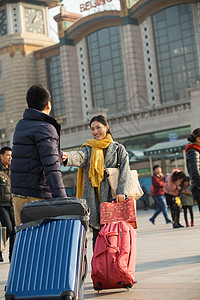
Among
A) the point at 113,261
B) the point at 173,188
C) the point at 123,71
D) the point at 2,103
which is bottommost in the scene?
the point at 113,261

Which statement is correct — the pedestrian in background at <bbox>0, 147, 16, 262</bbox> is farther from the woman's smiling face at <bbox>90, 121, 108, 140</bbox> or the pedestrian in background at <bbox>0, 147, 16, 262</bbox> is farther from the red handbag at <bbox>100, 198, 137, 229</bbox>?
the red handbag at <bbox>100, 198, 137, 229</bbox>

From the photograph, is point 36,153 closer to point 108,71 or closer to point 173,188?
point 173,188

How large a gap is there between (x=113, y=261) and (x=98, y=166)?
116 cm

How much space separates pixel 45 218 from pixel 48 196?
2.40 feet

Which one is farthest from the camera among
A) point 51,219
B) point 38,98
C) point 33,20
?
point 33,20

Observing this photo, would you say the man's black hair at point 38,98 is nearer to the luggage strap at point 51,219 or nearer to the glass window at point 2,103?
the luggage strap at point 51,219

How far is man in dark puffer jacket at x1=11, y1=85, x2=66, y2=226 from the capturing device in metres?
4.68

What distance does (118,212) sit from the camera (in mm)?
5984

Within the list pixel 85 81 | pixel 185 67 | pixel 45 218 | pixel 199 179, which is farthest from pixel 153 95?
pixel 45 218

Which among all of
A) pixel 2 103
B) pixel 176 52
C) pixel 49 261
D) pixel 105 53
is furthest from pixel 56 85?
pixel 49 261

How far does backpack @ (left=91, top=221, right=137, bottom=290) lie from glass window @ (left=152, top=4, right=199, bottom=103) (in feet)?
154

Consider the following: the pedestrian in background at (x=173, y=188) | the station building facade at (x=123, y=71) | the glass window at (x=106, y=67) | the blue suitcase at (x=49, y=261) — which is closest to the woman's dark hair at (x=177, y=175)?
the pedestrian in background at (x=173, y=188)

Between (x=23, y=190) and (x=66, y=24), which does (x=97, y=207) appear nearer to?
(x=23, y=190)

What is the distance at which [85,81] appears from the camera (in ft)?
193
